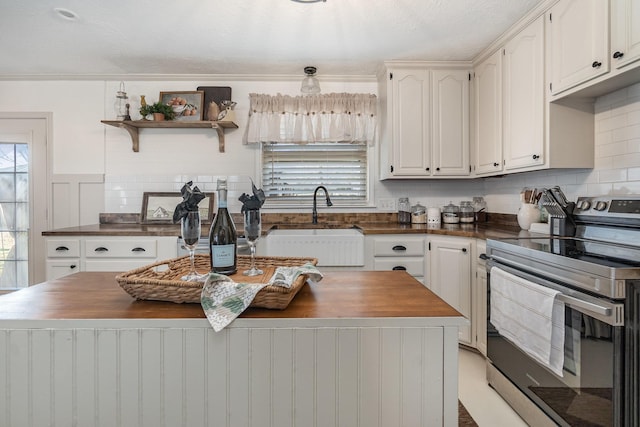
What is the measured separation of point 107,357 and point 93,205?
3074 mm

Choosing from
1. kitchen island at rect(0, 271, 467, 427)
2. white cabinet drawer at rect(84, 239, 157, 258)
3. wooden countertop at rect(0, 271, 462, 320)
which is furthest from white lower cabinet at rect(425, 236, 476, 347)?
white cabinet drawer at rect(84, 239, 157, 258)

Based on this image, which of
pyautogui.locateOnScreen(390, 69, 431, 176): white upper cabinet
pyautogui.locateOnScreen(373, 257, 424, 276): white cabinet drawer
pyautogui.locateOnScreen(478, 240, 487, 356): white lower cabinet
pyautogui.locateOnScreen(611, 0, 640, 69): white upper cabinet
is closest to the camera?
pyautogui.locateOnScreen(611, 0, 640, 69): white upper cabinet

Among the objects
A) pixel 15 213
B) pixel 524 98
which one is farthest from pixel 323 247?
pixel 15 213

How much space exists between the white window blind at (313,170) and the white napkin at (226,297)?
249 centimetres

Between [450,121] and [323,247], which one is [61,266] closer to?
[323,247]

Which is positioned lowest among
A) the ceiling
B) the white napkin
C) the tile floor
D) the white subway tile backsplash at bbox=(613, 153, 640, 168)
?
the tile floor

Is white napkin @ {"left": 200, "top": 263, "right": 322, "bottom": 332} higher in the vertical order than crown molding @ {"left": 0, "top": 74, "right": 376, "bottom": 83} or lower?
lower

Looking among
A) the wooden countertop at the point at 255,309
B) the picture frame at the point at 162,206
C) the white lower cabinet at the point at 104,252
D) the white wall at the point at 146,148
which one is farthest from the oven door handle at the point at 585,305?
the picture frame at the point at 162,206

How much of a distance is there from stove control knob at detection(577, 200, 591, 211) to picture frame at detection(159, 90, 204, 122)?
119 inches

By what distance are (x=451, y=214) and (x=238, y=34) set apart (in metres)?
2.30

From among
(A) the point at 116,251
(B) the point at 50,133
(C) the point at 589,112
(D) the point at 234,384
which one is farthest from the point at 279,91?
(D) the point at 234,384

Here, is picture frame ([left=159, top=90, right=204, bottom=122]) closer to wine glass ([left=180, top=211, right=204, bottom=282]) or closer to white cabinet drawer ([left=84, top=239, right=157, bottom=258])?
white cabinet drawer ([left=84, top=239, right=157, bottom=258])

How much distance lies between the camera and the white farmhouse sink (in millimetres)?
2801

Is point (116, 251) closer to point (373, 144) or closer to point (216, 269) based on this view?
point (216, 269)
